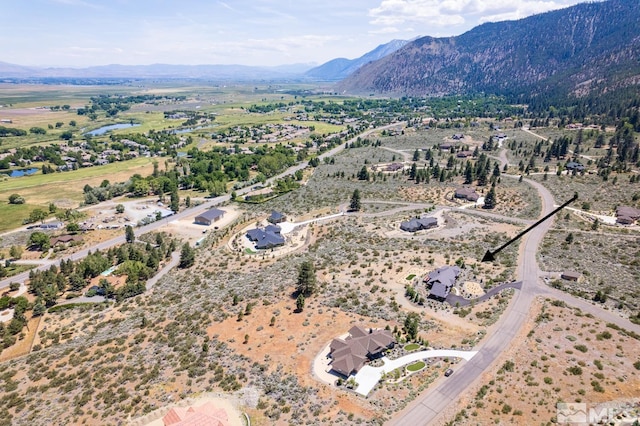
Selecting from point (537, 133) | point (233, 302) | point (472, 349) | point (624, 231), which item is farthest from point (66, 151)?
point (537, 133)

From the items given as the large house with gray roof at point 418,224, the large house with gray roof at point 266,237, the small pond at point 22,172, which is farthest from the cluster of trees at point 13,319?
the small pond at point 22,172

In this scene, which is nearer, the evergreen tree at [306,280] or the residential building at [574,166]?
the evergreen tree at [306,280]

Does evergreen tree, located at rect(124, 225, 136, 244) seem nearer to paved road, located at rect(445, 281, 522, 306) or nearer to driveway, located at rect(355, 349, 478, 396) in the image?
driveway, located at rect(355, 349, 478, 396)

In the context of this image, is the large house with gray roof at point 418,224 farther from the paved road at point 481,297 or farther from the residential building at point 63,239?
the residential building at point 63,239

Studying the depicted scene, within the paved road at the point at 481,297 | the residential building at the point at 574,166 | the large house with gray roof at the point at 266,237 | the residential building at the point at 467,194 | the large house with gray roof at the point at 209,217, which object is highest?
the residential building at the point at 574,166

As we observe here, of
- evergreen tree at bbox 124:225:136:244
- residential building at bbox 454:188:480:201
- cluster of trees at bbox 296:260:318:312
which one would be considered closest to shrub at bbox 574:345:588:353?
cluster of trees at bbox 296:260:318:312

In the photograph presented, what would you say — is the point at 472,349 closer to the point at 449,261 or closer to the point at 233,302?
the point at 449,261

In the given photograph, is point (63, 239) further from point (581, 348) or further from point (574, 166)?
point (574, 166)
